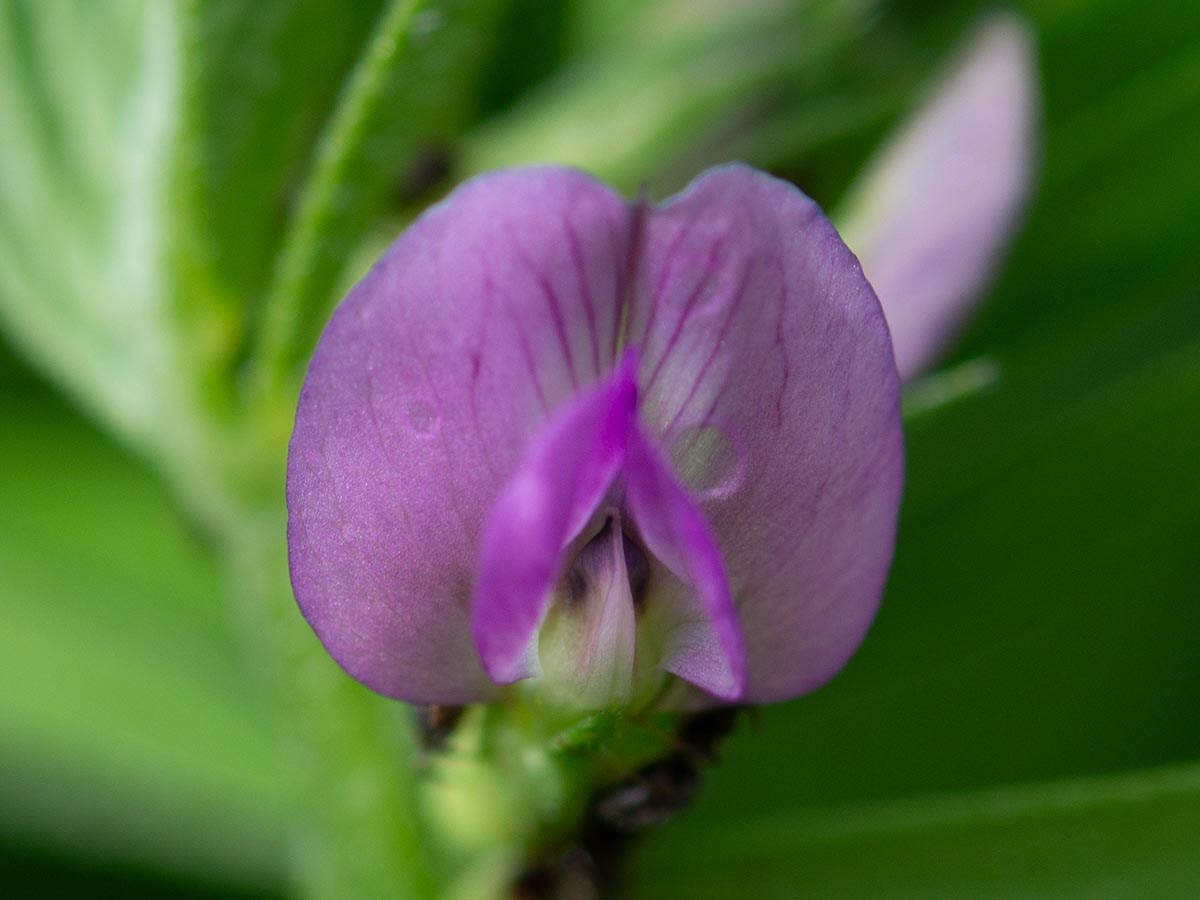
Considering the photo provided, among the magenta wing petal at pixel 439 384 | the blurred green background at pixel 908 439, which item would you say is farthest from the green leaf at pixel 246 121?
the magenta wing petal at pixel 439 384

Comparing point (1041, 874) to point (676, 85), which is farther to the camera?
point (676, 85)

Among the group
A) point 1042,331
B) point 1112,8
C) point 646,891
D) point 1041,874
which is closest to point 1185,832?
point 1041,874

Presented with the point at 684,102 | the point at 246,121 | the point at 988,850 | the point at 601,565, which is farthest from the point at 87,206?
the point at 988,850

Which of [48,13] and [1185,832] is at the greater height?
[48,13]

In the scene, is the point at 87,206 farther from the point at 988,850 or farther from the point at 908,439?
the point at 988,850

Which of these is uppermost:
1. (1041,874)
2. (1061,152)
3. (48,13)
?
(48,13)

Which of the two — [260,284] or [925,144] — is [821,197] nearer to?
[925,144]

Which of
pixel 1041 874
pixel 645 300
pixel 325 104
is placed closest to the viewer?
pixel 645 300

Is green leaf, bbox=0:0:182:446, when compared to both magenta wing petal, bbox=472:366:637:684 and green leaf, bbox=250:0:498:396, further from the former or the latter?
magenta wing petal, bbox=472:366:637:684
